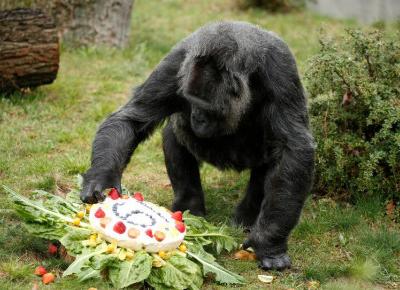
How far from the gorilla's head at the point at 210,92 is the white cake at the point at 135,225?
730mm

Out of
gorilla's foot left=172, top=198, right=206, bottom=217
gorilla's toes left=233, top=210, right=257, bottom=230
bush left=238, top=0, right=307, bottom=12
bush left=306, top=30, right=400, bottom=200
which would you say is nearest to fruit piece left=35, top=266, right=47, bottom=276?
gorilla's foot left=172, top=198, right=206, bottom=217

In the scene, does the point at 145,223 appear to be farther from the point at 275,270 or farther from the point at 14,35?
the point at 14,35

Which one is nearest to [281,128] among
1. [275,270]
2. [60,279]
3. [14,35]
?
[275,270]

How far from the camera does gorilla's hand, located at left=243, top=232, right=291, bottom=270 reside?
5.41m

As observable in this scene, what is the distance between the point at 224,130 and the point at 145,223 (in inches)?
40.0

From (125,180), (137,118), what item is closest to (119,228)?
(137,118)

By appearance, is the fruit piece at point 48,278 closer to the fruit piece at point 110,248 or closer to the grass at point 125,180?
the grass at point 125,180

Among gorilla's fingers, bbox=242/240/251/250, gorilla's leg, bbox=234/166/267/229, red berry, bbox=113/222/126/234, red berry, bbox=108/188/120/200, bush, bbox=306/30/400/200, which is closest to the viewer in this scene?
red berry, bbox=113/222/126/234

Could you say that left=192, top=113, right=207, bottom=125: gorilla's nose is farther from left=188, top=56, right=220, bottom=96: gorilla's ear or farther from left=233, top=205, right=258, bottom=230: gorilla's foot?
left=233, top=205, right=258, bottom=230: gorilla's foot

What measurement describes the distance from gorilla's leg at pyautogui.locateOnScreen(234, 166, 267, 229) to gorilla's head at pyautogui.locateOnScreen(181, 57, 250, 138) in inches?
47.2

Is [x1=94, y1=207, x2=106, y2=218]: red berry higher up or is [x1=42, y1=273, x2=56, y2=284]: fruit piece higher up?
[x1=94, y1=207, x2=106, y2=218]: red berry

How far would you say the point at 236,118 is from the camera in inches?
211

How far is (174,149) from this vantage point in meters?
6.34

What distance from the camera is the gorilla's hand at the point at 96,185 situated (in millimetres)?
5078
